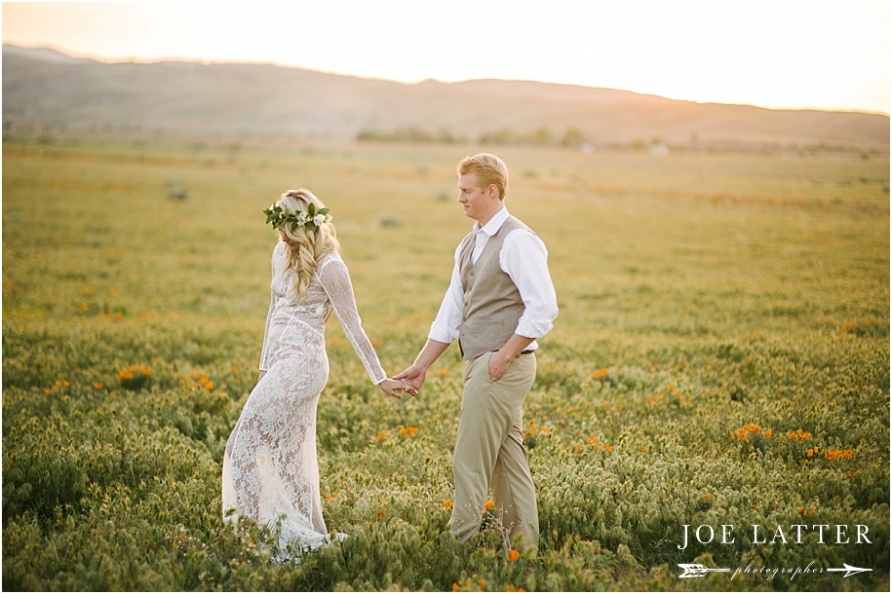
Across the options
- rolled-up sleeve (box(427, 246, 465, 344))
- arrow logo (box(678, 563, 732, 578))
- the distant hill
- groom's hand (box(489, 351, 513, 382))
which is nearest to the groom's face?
rolled-up sleeve (box(427, 246, 465, 344))

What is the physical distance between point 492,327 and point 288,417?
5.93 ft

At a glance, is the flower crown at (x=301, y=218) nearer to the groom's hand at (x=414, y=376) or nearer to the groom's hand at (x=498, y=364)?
the groom's hand at (x=414, y=376)

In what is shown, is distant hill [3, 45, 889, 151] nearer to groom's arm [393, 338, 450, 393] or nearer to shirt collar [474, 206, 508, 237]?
shirt collar [474, 206, 508, 237]

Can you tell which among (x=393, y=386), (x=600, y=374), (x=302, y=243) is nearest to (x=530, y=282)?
(x=393, y=386)

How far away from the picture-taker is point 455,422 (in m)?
8.16

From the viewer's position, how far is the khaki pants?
16.5 ft

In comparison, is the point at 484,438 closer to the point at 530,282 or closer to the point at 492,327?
the point at 492,327

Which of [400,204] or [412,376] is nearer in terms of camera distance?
[412,376]

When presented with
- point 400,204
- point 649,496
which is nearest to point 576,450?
point 649,496

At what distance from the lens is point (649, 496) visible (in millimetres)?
5879

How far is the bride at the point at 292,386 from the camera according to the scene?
5.35 meters

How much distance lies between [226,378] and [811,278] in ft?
48.4

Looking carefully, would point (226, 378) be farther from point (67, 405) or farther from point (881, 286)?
point (881, 286)

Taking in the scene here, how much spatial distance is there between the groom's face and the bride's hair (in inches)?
43.5
